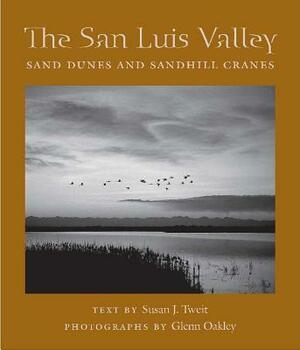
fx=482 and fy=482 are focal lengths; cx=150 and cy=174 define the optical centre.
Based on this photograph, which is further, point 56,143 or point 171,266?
point 171,266

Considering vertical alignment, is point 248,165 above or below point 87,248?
above

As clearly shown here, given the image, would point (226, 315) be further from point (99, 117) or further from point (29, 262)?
point (29, 262)

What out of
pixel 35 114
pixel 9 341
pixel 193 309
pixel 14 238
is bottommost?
pixel 9 341

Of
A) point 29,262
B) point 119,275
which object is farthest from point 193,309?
point 29,262

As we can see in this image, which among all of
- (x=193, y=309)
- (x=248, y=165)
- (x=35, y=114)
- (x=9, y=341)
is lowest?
(x=9, y=341)

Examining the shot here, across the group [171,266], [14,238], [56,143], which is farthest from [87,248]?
[14,238]

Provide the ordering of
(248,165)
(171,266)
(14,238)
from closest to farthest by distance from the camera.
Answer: (14,238) < (248,165) < (171,266)

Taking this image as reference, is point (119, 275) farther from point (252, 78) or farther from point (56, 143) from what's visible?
point (252, 78)

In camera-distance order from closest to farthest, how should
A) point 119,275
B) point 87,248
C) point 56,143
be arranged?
point 56,143, point 119,275, point 87,248

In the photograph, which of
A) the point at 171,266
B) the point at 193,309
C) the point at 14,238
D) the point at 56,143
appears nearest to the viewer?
the point at 193,309
